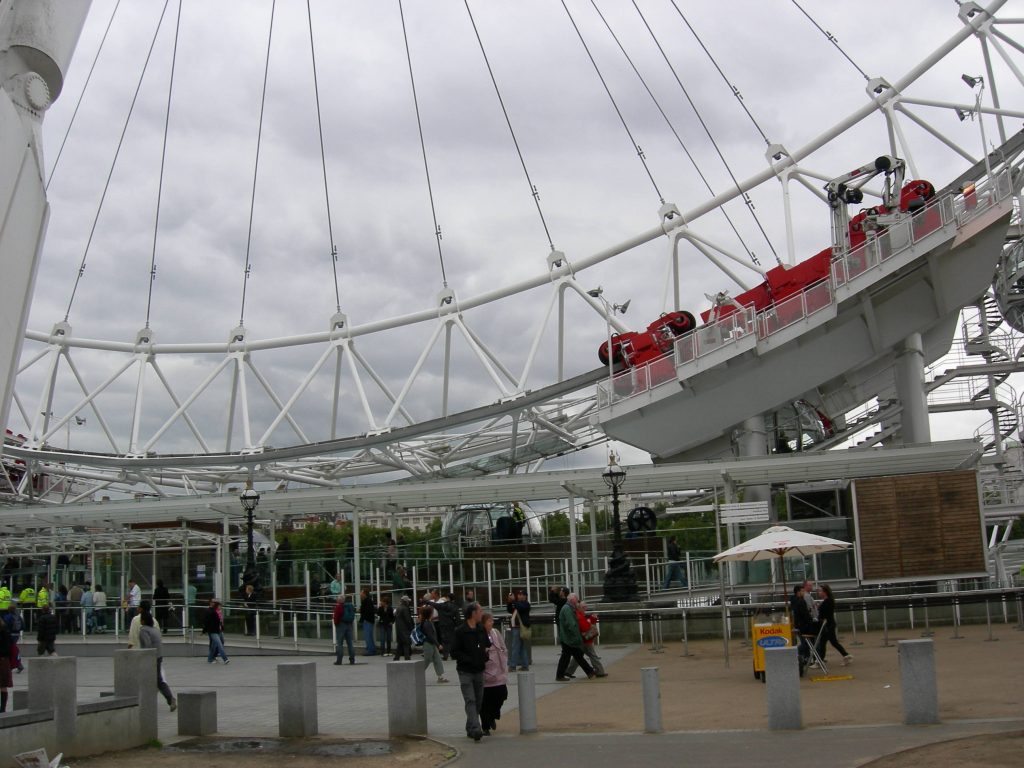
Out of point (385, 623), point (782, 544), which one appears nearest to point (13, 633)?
point (385, 623)

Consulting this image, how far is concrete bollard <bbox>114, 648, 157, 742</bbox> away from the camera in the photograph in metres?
13.2

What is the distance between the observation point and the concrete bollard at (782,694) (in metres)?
12.3

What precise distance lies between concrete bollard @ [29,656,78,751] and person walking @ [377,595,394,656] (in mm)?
11906

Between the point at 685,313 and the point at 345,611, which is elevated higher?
the point at 685,313

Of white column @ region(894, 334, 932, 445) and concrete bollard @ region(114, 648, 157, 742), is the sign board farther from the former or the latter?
concrete bollard @ region(114, 648, 157, 742)

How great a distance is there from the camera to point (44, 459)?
42188 millimetres

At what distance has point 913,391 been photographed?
3391 centimetres

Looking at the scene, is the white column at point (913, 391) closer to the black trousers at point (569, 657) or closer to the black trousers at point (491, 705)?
the black trousers at point (569, 657)

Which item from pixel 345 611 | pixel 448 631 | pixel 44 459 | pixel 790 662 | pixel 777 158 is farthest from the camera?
pixel 44 459

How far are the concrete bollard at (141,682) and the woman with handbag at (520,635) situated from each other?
7758mm

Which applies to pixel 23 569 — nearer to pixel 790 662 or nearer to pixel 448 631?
pixel 448 631

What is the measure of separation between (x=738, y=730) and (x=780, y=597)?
49.1 feet

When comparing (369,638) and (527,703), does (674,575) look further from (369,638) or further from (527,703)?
(527,703)

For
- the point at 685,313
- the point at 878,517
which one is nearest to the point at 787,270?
the point at 685,313
